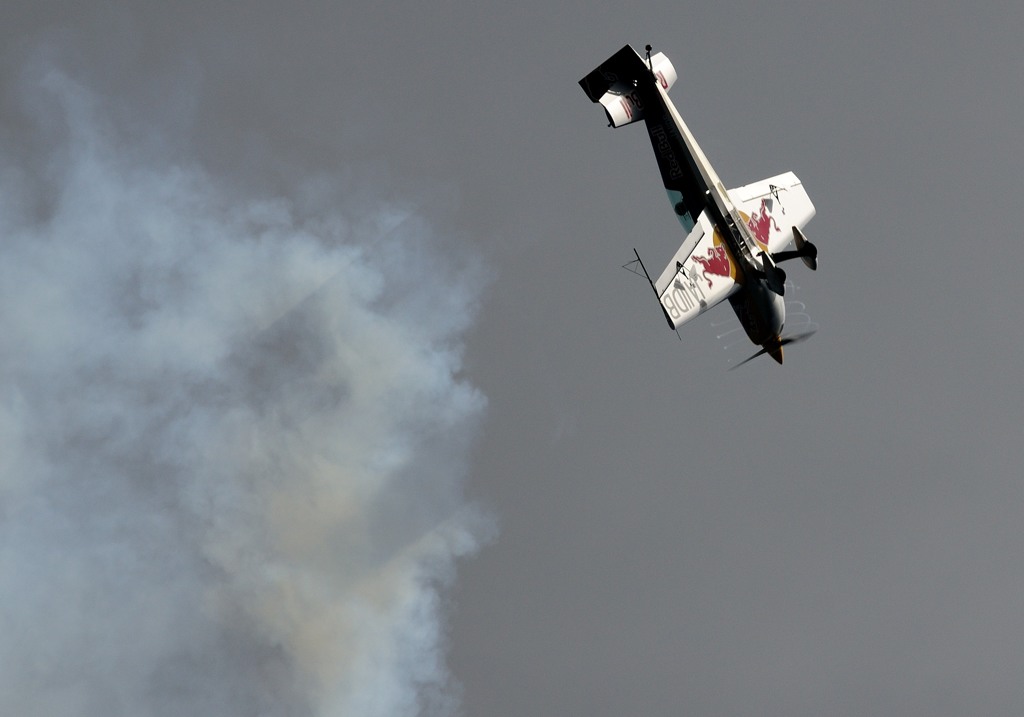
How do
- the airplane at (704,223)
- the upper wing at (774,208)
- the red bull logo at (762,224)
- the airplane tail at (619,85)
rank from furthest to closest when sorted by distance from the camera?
the upper wing at (774,208) < the red bull logo at (762,224) < the airplane tail at (619,85) < the airplane at (704,223)

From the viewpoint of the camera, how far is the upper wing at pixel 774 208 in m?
79.6

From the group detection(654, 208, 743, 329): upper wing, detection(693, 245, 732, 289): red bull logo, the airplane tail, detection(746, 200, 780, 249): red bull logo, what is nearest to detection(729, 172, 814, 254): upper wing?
detection(746, 200, 780, 249): red bull logo

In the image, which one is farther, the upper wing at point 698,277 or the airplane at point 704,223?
the airplane at point 704,223

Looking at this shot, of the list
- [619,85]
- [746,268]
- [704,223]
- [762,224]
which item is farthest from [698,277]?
[619,85]

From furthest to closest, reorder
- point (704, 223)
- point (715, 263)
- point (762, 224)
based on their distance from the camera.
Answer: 1. point (762, 224)
2. point (704, 223)
3. point (715, 263)

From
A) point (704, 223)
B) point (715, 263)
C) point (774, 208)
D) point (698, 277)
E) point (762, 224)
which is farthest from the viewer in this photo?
point (774, 208)

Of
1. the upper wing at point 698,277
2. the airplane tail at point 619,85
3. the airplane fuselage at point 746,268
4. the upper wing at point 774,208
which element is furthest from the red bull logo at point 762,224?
the airplane tail at point 619,85

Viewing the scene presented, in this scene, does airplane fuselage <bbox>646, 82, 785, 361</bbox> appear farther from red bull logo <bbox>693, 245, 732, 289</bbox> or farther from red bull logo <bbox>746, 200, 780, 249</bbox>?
red bull logo <bbox>746, 200, 780, 249</bbox>

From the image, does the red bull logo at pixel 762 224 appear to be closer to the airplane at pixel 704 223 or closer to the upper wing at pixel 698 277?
the airplane at pixel 704 223

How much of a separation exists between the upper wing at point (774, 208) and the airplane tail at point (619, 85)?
7.80 metres

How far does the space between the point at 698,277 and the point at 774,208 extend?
10.9 meters

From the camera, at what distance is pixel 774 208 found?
81.5 meters

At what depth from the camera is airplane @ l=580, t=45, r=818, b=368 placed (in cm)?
7281

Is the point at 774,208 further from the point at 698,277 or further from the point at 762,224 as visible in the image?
the point at 698,277
